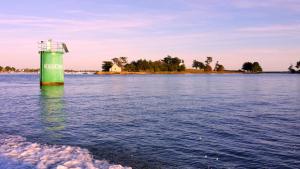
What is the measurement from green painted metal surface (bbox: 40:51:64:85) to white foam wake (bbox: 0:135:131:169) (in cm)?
4711

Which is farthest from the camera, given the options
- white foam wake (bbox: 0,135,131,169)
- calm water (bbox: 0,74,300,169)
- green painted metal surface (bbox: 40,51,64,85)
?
green painted metal surface (bbox: 40,51,64,85)

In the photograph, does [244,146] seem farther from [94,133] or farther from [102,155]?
[94,133]

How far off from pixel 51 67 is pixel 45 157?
167ft

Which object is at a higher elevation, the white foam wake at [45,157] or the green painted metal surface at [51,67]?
the green painted metal surface at [51,67]

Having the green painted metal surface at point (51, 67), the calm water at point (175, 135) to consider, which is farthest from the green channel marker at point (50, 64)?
the calm water at point (175, 135)

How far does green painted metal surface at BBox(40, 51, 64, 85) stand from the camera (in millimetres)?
61969

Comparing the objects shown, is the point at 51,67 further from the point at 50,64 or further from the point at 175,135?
the point at 175,135

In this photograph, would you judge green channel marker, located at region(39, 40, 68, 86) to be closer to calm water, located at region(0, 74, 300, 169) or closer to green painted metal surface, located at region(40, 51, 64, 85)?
green painted metal surface, located at region(40, 51, 64, 85)

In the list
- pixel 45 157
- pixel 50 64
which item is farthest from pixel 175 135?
pixel 50 64

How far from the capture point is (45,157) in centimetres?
1383

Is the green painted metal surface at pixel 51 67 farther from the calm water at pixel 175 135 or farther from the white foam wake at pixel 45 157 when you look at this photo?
the white foam wake at pixel 45 157

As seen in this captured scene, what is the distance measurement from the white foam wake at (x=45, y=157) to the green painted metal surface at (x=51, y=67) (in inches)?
1855

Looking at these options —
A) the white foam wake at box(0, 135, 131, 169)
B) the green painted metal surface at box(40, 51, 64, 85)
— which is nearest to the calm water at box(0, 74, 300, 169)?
the white foam wake at box(0, 135, 131, 169)

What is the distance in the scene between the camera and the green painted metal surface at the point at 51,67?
62.0 meters
